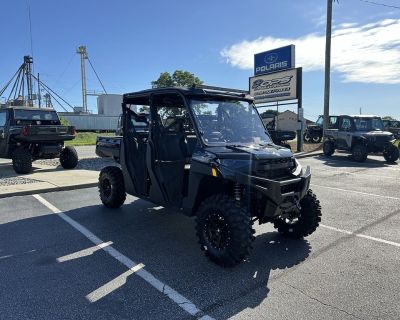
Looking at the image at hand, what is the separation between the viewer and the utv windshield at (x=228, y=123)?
485cm

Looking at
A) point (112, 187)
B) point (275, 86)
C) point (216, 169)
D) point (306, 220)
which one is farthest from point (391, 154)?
point (216, 169)

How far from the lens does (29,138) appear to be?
Result: 36.3 feet

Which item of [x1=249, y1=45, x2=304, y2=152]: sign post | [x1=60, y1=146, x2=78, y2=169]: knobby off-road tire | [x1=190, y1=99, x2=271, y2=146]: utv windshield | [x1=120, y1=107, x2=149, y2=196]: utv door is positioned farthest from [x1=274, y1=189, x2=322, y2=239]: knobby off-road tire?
[x1=249, y1=45, x2=304, y2=152]: sign post

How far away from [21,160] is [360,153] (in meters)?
12.8

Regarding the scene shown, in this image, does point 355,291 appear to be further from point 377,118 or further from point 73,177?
point 377,118

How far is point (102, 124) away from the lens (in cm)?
5272

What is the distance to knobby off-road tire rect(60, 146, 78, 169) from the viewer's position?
1223 centimetres

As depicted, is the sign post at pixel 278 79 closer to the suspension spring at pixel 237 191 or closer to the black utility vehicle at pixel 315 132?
the black utility vehicle at pixel 315 132

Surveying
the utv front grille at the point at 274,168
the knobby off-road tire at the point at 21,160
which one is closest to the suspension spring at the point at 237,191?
the utv front grille at the point at 274,168

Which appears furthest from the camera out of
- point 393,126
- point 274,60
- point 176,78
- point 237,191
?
point 176,78

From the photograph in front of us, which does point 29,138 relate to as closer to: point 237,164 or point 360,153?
point 237,164

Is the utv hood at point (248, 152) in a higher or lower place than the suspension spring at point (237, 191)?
higher

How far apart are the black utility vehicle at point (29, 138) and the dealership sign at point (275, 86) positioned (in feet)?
36.0

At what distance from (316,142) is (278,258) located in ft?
65.3
